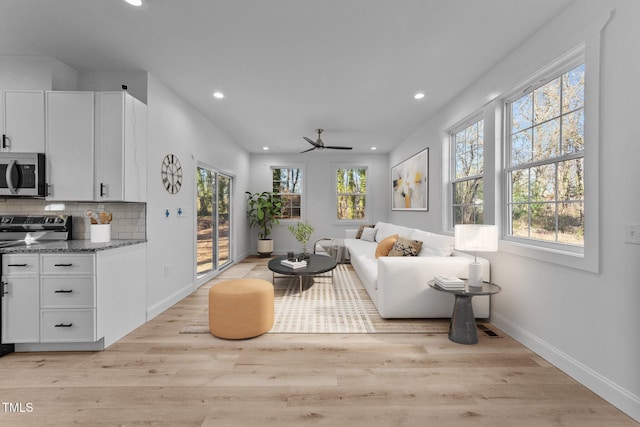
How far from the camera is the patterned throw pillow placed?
10.8ft

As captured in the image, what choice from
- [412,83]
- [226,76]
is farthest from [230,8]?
[412,83]

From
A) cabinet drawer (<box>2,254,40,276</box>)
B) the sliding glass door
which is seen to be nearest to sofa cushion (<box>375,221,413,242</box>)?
the sliding glass door

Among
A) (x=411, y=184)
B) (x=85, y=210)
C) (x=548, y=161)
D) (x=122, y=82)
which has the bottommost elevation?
(x=85, y=210)

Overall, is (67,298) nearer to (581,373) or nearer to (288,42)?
(288,42)

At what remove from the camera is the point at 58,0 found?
1.90 meters

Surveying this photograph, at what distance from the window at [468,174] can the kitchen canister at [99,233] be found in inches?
155

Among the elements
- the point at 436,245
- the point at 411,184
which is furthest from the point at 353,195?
the point at 436,245

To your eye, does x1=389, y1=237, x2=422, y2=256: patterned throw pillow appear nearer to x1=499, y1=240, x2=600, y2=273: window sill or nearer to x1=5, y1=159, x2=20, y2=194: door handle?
x1=499, y1=240, x2=600, y2=273: window sill

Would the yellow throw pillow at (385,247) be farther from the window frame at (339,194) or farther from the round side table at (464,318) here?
the window frame at (339,194)

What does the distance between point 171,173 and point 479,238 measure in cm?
345

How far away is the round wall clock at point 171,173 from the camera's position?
126 inches

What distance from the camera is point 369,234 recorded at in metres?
5.89

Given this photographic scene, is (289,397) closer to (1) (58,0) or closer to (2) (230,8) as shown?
(2) (230,8)

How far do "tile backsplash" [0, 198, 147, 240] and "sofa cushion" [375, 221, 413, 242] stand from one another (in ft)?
11.6
